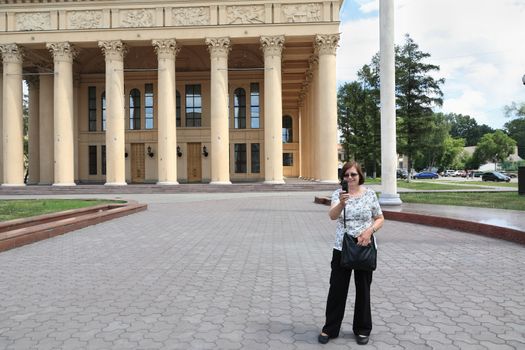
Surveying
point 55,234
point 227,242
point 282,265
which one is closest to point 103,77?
point 55,234

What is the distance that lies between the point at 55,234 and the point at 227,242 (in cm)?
463

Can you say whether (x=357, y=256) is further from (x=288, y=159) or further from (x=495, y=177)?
(x=495, y=177)

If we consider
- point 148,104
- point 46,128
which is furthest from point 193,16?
point 46,128

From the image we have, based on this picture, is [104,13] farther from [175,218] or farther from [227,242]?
[227,242]

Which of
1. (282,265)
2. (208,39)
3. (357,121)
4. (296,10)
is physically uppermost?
(296,10)

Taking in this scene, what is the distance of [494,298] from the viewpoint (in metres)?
5.55

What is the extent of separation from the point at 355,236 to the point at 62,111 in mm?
35077

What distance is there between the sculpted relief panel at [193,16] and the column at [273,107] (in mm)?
4707

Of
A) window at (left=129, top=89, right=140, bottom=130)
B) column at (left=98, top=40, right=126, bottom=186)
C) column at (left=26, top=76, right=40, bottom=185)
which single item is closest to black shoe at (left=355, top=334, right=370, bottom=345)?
column at (left=98, top=40, right=126, bottom=186)

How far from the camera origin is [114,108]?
34.5m

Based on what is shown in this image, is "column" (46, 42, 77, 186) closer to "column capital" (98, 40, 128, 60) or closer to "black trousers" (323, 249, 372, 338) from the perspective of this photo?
"column capital" (98, 40, 128, 60)

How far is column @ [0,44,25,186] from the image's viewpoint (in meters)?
35.4

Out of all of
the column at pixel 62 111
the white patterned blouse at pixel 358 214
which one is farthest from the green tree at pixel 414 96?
the white patterned blouse at pixel 358 214

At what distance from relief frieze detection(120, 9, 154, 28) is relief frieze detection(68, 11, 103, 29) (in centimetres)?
181
